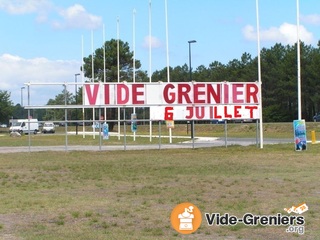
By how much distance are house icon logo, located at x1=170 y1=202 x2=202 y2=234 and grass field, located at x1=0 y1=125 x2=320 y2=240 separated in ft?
0.80

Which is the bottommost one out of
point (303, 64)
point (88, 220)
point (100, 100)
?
point (88, 220)

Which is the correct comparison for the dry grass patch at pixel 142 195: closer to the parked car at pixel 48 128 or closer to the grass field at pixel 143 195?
the grass field at pixel 143 195

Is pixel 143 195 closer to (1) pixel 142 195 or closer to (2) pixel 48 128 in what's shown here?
(1) pixel 142 195

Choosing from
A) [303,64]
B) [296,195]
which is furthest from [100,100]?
[303,64]

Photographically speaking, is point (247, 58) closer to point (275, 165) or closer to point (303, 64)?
point (303, 64)

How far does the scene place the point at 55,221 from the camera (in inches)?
427

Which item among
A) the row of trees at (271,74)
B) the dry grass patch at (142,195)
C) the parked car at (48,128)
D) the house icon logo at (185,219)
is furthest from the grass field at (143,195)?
the parked car at (48,128)

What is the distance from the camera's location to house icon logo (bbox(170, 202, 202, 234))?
8625mm

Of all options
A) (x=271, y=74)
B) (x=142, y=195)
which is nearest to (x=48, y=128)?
(x=271, y=74)

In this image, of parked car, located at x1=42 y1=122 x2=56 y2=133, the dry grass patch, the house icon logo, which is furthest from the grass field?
parked car, located at x1=42 y1=122 x2=56 y2=133

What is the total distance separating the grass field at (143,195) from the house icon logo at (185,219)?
24 centimetres

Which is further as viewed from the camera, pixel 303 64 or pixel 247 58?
pixel 247 58

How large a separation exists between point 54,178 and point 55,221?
799cm

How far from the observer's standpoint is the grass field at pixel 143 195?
980 cm
